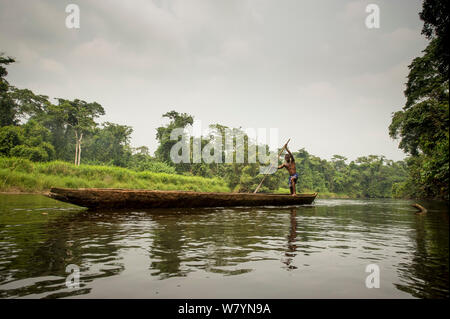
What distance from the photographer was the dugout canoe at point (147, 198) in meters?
6.68

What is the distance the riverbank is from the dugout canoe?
353 inches

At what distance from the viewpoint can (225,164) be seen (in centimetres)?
3105

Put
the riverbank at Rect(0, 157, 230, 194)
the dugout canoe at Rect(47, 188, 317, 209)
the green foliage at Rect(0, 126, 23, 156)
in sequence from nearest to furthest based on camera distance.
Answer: the dugout canoe at Rect(47, 188, 317, 209)
the riverbank at Rect(0, 157, 230, 194)
the green foliage at Rect(0, 126, 23, 156)

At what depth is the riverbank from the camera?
13.2 metres

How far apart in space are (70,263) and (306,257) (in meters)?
2.51

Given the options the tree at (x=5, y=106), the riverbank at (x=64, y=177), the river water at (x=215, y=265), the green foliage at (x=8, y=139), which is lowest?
the river water at (x=215, y=265)

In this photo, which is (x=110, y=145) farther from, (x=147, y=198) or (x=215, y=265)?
(x=215, y=265)

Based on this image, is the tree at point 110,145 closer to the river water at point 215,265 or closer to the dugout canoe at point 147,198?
the dugout canoe at point 147,198

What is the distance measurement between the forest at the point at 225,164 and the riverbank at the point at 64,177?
55mm

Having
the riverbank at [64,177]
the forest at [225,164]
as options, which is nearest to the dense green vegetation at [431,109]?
the forest at [225,164]

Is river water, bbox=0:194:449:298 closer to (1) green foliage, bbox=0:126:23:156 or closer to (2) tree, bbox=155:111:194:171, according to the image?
(1) green foliage, bbox=0:126:23:156

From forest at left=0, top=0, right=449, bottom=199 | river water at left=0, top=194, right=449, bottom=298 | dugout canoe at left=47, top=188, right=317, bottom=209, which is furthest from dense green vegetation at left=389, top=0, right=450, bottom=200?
dugout canoe at left=47, top=188, right=317, bottom=209
